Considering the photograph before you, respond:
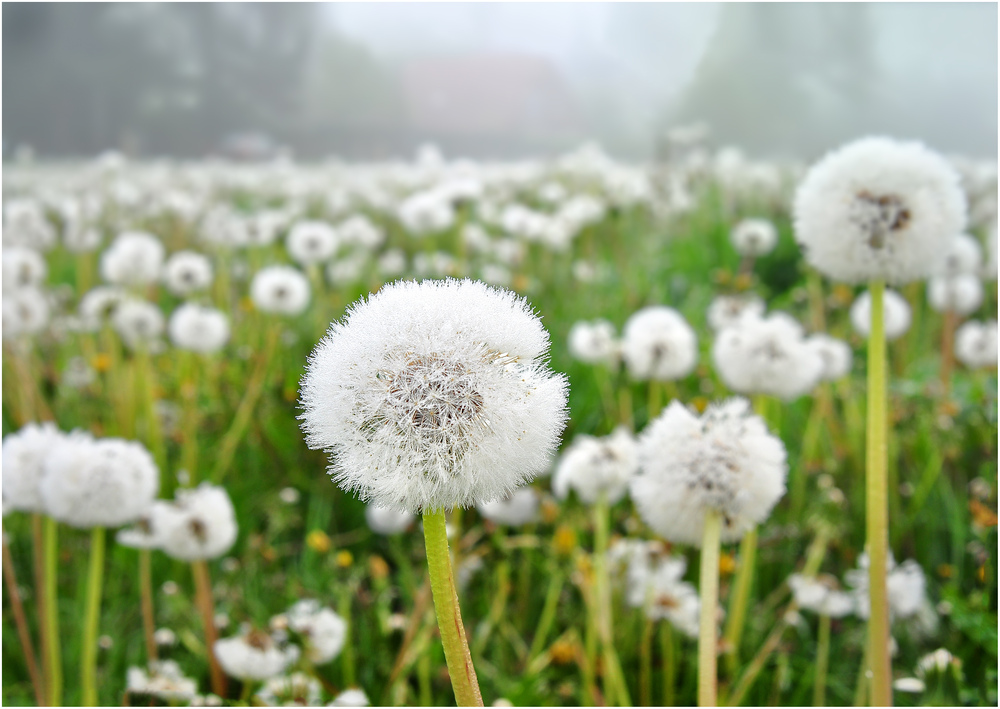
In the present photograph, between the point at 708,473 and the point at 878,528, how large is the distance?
33 centimetres

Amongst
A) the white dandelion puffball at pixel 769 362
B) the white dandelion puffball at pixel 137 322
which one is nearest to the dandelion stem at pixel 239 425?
the white dandelion puffball at pixel 137 322

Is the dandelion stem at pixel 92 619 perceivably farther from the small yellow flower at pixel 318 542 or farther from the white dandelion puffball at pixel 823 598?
the white dandelion puffball at pixel 823 598

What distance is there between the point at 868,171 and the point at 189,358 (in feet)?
9.13

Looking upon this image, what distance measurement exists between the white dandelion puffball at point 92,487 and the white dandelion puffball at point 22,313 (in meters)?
1.12

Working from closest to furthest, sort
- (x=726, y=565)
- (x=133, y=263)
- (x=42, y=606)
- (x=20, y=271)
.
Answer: (x=42, y=606), (x=726, y=565), (x=20, y=271), (x=133, y=263)

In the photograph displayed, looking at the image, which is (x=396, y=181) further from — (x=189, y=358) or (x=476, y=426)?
(x=476, y=426)

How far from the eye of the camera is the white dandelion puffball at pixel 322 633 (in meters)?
1.48

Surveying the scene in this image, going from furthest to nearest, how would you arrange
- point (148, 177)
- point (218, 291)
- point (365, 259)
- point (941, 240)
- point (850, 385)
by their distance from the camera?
point (148, 177), point (365, 259), point (218, 291), point (850, 385), point (941, 240)

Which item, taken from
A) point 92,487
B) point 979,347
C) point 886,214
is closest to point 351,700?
point 92,487

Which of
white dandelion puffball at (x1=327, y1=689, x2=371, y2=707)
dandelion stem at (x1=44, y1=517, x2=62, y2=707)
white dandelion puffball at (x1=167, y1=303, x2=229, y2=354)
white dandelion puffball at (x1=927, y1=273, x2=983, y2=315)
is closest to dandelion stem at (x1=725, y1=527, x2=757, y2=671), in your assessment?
white dandelion puffball at (x1=327, y1=689, x2=371, y2=707)

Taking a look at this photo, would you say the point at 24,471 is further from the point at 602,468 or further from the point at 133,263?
the point at 133,263

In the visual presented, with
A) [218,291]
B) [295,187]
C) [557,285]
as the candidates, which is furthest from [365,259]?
[295,187]

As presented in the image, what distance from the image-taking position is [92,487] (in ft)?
4.71

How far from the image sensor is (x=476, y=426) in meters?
0.72
